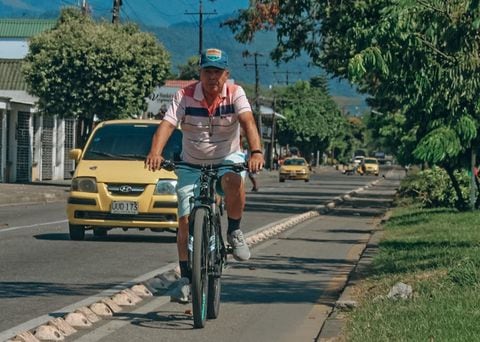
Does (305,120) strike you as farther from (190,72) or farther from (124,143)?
(124,143)

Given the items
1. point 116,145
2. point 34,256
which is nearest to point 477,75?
point 34,256

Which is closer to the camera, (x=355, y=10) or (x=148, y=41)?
(x=355, y=10)

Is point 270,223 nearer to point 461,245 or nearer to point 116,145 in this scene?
point 116,145

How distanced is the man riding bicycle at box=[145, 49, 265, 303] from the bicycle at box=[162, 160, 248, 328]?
13 centimetres

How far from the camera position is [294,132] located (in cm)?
12212

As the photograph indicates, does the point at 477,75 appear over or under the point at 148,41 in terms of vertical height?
under

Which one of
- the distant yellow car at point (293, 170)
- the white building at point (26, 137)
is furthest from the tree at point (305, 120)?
the white building at point (26, 137)

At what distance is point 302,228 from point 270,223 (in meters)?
0.86

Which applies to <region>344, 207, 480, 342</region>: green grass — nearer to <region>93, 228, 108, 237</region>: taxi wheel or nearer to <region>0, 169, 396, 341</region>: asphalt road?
<region>0, 169, 396, 341</region>: asphalt road

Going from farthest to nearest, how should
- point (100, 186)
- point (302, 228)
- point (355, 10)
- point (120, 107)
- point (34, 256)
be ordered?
point (120, 107) → point (355, 10) → point (302, 228) → point (100, 186) → point (34, 256)

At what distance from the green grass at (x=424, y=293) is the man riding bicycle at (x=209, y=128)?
1.36 meters

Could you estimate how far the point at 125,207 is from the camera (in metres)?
16.7

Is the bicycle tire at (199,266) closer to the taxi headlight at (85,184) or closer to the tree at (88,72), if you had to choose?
the taxi headlight at (85,184)

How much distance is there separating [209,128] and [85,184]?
815cm
